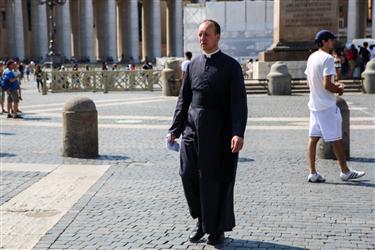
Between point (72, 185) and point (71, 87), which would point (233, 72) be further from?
point (71, 87)

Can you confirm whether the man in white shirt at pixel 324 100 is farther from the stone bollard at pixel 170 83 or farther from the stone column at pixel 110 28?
the stone column at pixel 110 28

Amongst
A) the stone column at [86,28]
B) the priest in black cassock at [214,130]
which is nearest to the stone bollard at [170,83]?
the priest in black cassock at [214,130]

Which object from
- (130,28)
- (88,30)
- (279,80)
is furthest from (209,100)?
(130,28)

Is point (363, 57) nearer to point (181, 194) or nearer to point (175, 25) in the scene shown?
point (181, 194)

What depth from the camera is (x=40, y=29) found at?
68.8 metres

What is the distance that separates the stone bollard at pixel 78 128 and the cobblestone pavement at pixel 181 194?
0.84 ft

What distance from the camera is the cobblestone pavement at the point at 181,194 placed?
5410 mm

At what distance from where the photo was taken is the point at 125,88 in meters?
28.9

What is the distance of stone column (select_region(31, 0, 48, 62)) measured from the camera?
68812 millimetres

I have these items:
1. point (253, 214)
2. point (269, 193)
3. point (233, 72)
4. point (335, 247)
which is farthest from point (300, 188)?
point (233, 72)

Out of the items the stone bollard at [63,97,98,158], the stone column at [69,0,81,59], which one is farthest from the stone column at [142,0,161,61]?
the stone bollard at [63,97,98,158]

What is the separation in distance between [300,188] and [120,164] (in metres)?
3.21

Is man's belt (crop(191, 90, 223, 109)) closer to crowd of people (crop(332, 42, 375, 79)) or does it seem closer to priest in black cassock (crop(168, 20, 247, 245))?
priest in black cassock (crop(168, 20, 247, 245))

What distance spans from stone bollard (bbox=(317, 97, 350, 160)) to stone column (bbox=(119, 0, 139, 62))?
218ft
